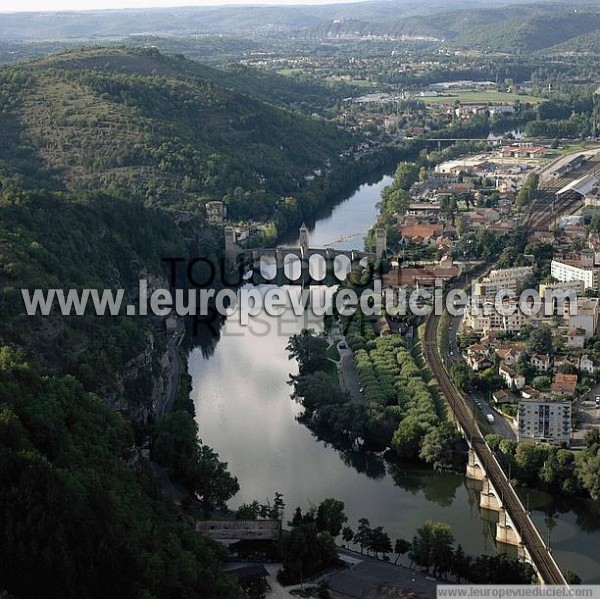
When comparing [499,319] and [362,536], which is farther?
[499,319]

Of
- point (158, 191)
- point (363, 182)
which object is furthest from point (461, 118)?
point (158, 191)

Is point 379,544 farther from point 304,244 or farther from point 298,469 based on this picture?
point 304,244

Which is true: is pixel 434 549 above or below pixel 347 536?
above

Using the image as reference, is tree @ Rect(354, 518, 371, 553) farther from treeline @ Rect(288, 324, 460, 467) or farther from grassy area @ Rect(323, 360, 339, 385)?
grassy area @ Rect(323, 360, 339, 385)

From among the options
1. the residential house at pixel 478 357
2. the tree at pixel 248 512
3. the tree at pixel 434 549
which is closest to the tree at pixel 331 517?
the tree at pixel 248 512

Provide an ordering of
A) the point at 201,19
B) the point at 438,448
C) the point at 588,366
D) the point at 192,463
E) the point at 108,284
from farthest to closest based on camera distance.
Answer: the point at 201,19 → the point at 108,284 → the point at 588,366 → the point at 438,448 → the point at 192,463

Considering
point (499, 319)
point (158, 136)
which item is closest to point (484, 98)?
point (158, 136)

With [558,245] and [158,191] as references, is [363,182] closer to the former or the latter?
[158,191]
